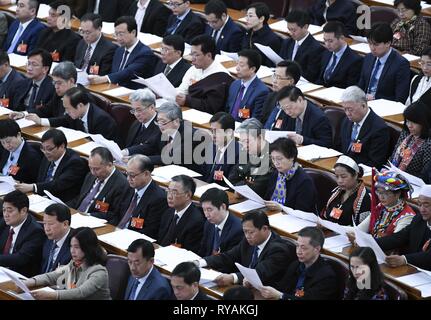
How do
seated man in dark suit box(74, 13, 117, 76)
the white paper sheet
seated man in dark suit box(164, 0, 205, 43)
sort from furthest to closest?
seated man in dark suit box(164, 0, 205, 43)
seated man in dark suit box(74, 13, 117, 76)
the white paper sheet

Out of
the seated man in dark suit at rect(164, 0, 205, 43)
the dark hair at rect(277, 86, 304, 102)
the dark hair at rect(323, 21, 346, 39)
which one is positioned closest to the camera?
the dark hair at rect(277, 86, 304, 102)

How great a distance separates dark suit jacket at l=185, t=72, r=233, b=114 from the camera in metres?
8.50

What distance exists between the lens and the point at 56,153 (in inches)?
300

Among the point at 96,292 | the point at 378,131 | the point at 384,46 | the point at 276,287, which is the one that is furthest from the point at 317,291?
the point at 384,46

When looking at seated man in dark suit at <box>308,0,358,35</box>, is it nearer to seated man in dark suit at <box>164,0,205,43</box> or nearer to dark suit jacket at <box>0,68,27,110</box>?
seated man in dark suit at <box>164,0,205,43</box>

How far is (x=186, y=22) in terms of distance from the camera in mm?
9836

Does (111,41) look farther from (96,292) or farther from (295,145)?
(96,292)

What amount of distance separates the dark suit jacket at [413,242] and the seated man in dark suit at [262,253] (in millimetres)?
607

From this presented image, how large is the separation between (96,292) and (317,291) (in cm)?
122

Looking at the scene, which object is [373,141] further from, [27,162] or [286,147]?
[27,162]

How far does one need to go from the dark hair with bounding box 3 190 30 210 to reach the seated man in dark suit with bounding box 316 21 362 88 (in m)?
3.07

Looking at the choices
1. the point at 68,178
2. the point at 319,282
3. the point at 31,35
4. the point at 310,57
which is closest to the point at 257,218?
the point at 319,282

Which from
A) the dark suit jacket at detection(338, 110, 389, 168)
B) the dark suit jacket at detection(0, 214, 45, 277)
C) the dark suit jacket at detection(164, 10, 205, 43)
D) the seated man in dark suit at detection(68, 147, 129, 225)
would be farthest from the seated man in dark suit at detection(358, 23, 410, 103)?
the dark suit jacket at detection(0, 214, 45, 277)

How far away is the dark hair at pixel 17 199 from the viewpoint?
679 cm
